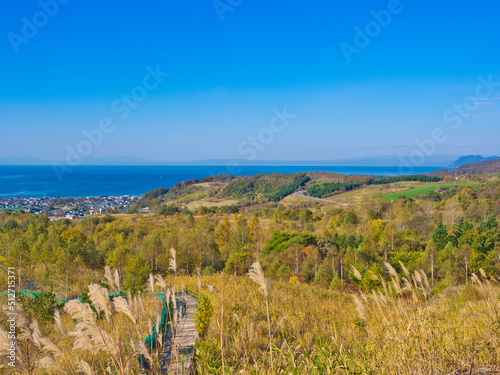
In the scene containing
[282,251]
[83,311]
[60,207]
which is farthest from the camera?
[60,207]

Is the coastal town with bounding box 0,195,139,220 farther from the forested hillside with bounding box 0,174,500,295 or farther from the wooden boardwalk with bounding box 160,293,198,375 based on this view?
the wooden boardwalk with bounding box 160,293,198,375

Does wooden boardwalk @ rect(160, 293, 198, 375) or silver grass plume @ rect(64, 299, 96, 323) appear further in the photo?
wooden boardwalk @ rect(160, 293, 198, 375)

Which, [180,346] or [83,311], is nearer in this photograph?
[83,311]

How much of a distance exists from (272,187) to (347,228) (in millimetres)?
106367

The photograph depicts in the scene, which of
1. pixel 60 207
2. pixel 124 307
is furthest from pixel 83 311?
pixel 60 207

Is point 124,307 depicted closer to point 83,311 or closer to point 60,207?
point 83,311

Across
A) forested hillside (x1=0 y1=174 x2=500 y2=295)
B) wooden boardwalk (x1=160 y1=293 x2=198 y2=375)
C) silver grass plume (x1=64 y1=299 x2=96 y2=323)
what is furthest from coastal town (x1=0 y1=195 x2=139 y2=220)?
silver grass plume (x1=64 y1=299 x2=96 y2=323)

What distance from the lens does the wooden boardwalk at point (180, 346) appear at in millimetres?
3125

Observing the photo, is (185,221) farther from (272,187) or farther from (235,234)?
(272,187)

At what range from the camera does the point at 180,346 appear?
552 centimetres

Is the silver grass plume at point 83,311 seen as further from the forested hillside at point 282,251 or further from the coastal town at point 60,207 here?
the coastal town at point 60,207

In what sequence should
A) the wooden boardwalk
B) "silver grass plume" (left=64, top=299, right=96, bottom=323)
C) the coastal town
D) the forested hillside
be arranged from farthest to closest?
the coastal town < the forested hillside < the wooden boardwalk < "silver grass plume" (left=64, top=299, right=96, bottom=323)

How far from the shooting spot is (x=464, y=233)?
3388 cm

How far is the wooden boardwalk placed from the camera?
3.12 m
